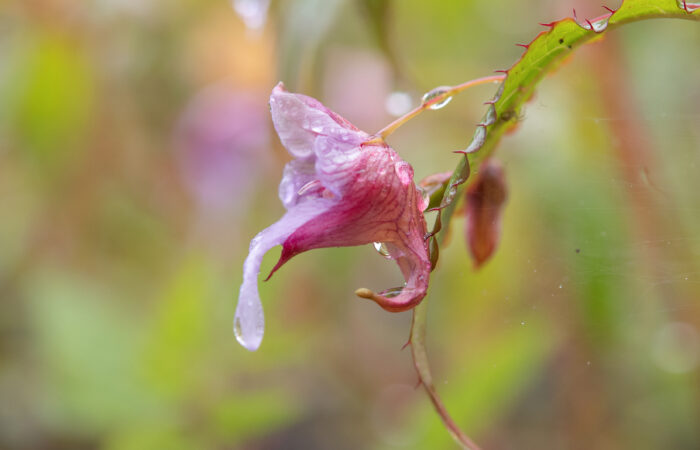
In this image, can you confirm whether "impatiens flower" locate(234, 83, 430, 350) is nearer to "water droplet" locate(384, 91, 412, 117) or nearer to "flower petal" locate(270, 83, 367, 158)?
"flower petal" locate(270, 83, 367, 158)

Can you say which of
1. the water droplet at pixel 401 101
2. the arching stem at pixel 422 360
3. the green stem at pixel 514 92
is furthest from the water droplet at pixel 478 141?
the water droplet at pixel 401 101

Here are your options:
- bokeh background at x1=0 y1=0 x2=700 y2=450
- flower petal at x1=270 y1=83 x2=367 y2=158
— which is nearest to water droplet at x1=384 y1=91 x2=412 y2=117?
bokeh background at x1=0 y1=0 x2=700 y2=450

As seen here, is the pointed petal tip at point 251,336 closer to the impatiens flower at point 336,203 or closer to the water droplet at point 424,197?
the impatiens flower at point 336,203

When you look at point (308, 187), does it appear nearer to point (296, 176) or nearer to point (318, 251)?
point (296, 176)

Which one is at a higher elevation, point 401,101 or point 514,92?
point 514,92

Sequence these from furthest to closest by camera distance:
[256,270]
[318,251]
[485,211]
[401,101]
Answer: [318,251]
[401,101]
[485,211]
[256,270]

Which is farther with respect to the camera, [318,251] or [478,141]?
[318,251]

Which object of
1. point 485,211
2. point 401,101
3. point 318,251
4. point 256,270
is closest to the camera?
point 256,270

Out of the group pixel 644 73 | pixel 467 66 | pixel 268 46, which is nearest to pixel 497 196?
pixel 644 73

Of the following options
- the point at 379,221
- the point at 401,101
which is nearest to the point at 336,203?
the point at 379,221
